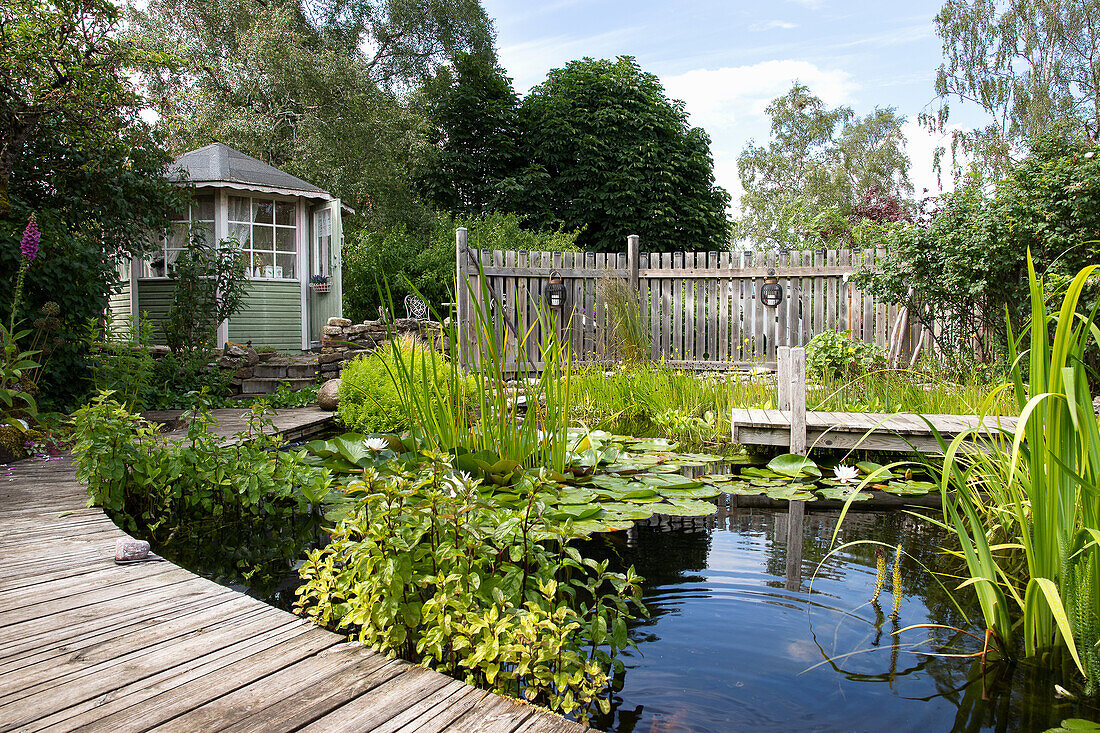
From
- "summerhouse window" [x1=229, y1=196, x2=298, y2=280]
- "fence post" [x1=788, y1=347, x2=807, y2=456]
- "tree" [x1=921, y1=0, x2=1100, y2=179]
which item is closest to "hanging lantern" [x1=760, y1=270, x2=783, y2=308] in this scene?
"fence post" [x1=788, y1=347, x2=807, y2=456]

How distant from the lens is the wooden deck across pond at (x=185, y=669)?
1.24 meters

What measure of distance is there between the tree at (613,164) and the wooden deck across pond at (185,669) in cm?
1485

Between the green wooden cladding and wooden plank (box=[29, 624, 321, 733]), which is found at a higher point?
the green wooden cladding

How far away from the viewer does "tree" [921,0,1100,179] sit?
15.8m

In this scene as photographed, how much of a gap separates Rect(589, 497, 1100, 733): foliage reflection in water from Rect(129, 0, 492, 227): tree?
13986mm

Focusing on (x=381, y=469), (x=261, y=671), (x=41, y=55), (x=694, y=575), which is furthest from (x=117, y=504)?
(x=41, y=55)

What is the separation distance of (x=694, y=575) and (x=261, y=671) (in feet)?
5.10

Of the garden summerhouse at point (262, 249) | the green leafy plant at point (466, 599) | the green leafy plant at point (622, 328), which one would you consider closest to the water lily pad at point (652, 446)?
the green leafy plant at point (622, 328)

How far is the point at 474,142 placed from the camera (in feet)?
57.4

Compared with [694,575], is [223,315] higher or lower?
higher

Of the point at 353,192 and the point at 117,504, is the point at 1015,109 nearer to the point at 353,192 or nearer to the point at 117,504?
the point at 353,192

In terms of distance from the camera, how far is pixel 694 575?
8.07ft

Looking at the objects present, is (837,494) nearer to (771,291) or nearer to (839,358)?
(839,358)

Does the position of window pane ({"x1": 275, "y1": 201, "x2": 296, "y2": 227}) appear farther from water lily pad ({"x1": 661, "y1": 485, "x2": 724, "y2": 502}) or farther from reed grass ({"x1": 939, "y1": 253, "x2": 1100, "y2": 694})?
reed grass ({"x1": 939, "y1": 253, "x2": 1100, "y2": 694})
